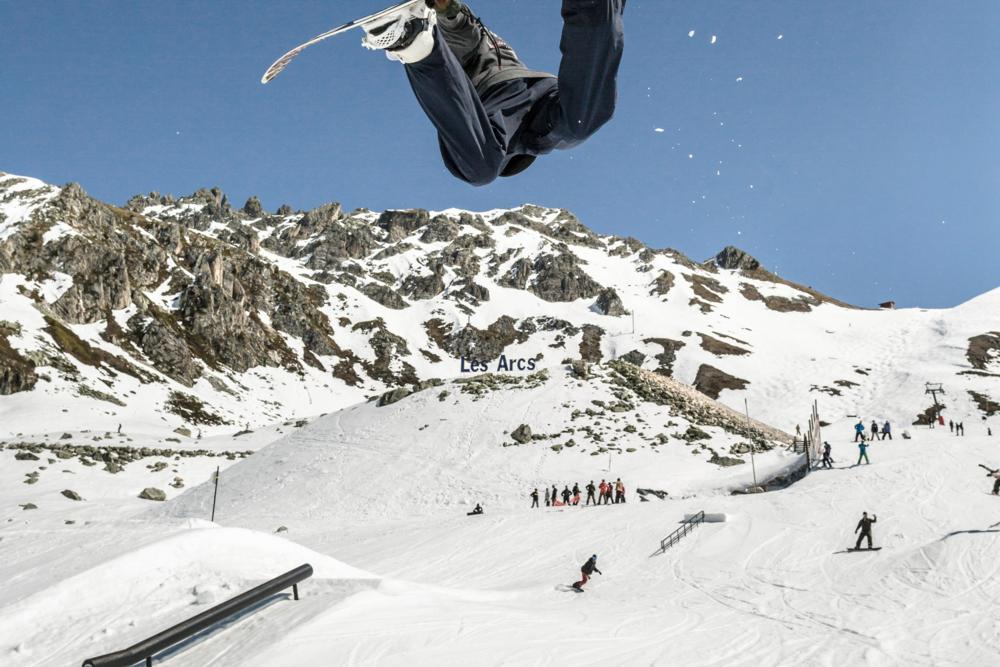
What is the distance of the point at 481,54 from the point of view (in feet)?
15.3

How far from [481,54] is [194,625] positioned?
6.47m

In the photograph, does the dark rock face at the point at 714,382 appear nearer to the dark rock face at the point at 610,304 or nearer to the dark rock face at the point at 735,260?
the dark rock face at the point at 610,304

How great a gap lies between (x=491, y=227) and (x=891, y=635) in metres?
190

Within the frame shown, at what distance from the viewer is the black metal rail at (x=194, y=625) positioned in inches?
218

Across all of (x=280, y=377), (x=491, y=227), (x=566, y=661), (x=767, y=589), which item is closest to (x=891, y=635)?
(x=767, y=589)

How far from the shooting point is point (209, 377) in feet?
290

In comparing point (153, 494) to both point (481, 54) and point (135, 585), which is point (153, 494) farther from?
point (481, 54)

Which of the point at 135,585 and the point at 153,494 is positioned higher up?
the point at 135,585

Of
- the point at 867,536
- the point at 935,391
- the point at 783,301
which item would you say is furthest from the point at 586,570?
the point at 783,301

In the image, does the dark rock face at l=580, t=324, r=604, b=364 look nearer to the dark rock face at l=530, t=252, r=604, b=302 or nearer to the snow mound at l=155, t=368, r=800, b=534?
the dark rock face at l=530, t=252, r=604, b=302

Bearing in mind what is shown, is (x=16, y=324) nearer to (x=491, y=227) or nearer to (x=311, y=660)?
(x=311, y=660)

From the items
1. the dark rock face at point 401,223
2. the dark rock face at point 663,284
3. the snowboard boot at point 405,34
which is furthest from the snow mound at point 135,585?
the dark rock face at point 401,223

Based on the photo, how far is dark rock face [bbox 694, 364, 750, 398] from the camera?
8931 centimetres

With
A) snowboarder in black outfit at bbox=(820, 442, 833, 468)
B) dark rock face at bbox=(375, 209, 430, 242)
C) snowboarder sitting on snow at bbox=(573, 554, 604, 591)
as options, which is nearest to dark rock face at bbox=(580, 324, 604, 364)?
snowboarder in black outfit at bbox=(820, 442, 833, 468)
